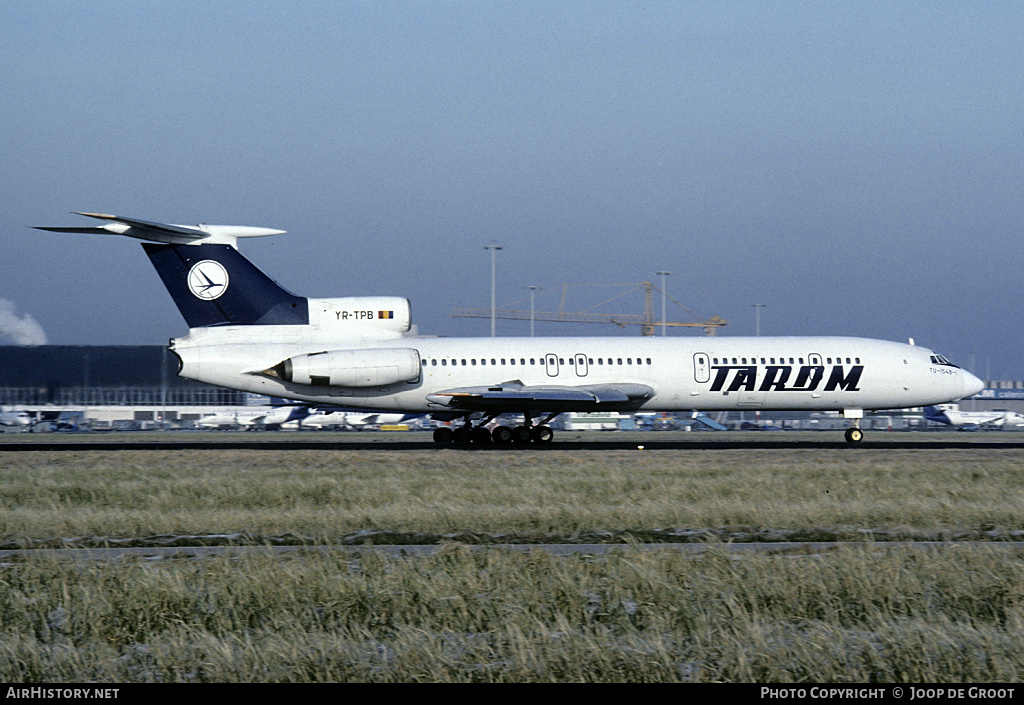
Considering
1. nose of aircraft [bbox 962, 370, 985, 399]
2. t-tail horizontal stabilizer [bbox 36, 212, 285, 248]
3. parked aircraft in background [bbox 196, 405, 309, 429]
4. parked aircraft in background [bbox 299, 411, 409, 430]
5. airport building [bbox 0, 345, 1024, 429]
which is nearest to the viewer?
t-tail horizontal stabilizer [bbox 36, 212, 285, 248]

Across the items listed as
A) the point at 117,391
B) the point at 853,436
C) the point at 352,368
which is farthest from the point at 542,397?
the point at 117,391

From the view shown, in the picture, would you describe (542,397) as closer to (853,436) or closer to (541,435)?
(541,435)

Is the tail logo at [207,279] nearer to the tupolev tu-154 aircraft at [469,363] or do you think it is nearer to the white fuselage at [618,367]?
the tupolev tu-154 aircraft at [469,363]

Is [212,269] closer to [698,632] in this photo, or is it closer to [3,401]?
[698,632]

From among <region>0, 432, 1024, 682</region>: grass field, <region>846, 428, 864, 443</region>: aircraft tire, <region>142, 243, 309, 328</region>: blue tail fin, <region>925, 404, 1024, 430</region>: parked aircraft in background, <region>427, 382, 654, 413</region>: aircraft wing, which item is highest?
<region>142, 243, 309, 328</region>: blue tail fin

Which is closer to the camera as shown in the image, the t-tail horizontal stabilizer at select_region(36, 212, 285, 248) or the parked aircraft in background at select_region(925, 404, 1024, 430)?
the t-tail horizontal stabilizer at select_region(36, 212, 285, 248)

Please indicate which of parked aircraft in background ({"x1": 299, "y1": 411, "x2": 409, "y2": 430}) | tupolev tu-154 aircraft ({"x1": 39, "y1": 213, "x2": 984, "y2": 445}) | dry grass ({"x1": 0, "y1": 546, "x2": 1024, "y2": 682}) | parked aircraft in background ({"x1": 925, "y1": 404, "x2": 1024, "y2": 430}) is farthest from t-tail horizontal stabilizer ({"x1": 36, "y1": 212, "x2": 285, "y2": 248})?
parked aircraft in background ({"x1": 925, "y1": 404, "x2": 1024, "y2": 430})

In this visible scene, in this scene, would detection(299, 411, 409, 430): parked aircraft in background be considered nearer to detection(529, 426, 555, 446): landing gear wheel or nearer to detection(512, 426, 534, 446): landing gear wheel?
detection(529, 426, 555, 446): landing gear wheel

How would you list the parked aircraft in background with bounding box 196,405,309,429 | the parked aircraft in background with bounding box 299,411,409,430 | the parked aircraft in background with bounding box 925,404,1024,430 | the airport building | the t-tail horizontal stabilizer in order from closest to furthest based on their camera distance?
the t-tail horizontal stabilizer
the parked aircraft in background with bounding box 299,411,409,430
the parked aircraft in background with bounding box 196,405,309,429
the parked aircraft in background with bounding box 925,404,1024,430
the airport building

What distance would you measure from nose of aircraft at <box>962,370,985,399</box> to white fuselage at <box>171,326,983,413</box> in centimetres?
150

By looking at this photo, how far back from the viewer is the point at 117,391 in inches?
3477

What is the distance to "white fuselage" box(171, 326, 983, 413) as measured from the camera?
3328cm

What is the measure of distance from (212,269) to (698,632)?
27390mm
